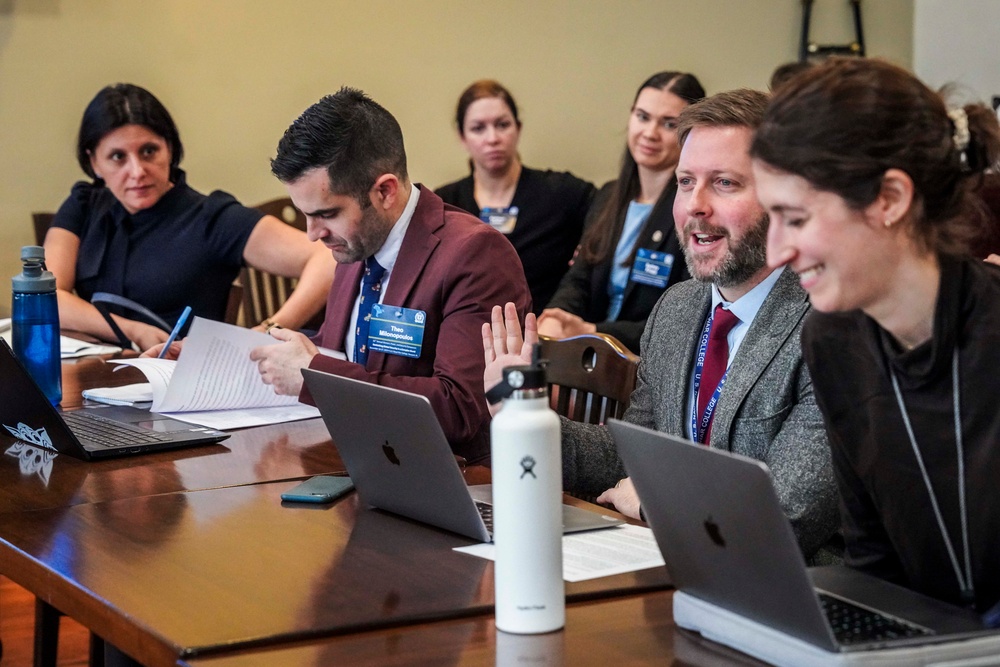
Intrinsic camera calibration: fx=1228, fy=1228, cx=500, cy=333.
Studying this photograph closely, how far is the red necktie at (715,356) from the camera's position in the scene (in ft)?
5.89

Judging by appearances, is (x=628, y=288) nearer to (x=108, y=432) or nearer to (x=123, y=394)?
(x=123, y=394)

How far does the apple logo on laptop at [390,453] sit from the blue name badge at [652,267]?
7.73 ft

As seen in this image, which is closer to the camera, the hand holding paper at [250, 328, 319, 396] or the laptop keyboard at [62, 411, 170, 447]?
the laptop keyboard at [62, 411, 170, 447]

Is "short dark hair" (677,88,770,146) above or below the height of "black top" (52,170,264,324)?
above

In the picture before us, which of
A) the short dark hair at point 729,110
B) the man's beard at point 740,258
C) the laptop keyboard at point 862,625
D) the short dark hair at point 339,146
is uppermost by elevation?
the short dark hair at point 729,110

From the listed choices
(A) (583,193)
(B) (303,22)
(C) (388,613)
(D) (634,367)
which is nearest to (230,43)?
(B) (303,22)

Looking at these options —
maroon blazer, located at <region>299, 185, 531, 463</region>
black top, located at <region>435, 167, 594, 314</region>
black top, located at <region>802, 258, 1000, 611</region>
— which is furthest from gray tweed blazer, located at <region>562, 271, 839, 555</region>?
black top, located at <region>435, 167, 594, 314</region>

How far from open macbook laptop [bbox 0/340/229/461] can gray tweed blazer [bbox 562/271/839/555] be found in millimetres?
630

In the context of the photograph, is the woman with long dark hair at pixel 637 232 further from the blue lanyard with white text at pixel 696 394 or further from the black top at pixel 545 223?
the blue lanyard with white text at pixel 696 394

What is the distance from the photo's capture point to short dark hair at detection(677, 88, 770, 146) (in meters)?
1.79

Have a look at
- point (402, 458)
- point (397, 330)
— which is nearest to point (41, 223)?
point (397, 330)

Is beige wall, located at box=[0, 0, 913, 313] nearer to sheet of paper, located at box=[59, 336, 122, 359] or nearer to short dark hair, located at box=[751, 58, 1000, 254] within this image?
sheet of paper, located at box=[59, 336, 122, 359]

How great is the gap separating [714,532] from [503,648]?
212 millimetres

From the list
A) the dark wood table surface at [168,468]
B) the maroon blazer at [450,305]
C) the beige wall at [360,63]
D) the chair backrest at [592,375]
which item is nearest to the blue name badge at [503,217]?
the beige wall at [360,63]
